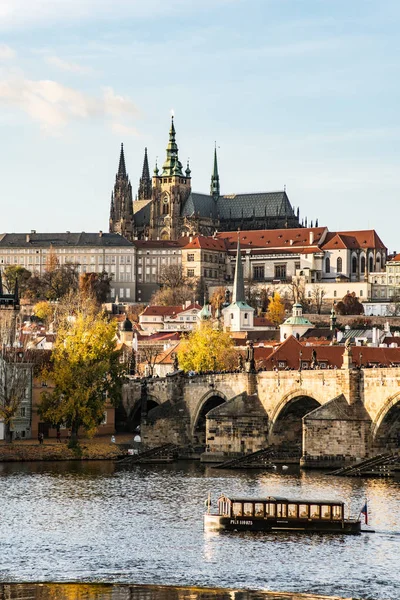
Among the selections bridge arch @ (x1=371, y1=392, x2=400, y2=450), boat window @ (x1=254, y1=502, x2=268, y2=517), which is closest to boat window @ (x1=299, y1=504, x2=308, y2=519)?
boat window @ (x1=254, y1=502, x2=268, y2=517)

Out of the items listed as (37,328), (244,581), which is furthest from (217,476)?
(37,328)

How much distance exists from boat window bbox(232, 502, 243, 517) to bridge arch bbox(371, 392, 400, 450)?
20.5 meters

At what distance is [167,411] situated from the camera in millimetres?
101312

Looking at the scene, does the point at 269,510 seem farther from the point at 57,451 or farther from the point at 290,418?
the point at 57,451

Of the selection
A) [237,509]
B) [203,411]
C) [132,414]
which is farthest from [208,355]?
[237,509]

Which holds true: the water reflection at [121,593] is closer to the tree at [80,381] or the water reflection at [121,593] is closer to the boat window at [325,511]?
the boat window at [325,511]

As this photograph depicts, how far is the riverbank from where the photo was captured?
91.0 m

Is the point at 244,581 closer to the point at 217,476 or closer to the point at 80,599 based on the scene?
the point at 80,599

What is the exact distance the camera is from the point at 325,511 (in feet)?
206

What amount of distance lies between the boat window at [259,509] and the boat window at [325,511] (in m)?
2.30

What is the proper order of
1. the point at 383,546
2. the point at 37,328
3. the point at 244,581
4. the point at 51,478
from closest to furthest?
the point at 244,581, the point at 383,546, the point at 51,478, the point at 37,328

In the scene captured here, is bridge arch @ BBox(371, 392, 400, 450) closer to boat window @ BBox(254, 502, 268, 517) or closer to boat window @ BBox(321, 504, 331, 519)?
boat window @ BBox(254, 502, 268, 517)

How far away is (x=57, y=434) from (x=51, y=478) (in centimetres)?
1843

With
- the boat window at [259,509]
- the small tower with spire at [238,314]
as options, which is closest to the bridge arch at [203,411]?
the boat window at [259,509]
